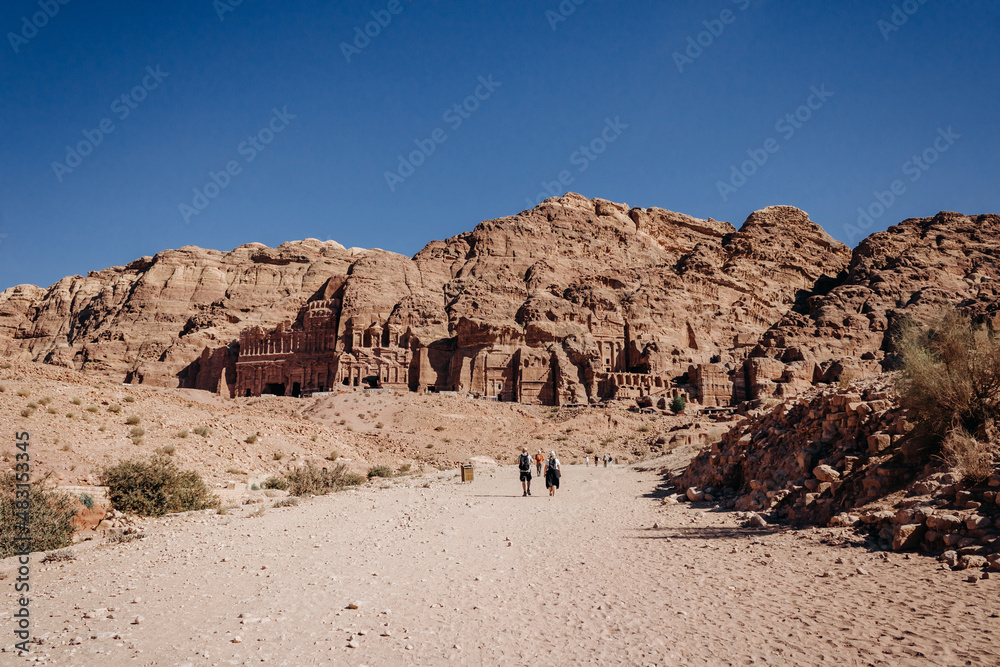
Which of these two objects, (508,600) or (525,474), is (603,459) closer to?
(525,474)

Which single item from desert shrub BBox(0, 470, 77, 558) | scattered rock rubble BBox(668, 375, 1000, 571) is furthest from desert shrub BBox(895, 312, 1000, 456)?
desert shrub BBox(0, 470, 77, 558)

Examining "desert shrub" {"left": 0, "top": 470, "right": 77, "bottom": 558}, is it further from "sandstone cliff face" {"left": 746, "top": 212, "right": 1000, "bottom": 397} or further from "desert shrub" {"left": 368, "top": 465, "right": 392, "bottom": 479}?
"sandstone cliff face" {"left": 746, "top": 212, "right": 1000, "bottom": 397}

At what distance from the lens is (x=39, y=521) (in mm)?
9547

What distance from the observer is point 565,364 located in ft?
176

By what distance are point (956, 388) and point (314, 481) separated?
51.9 ft

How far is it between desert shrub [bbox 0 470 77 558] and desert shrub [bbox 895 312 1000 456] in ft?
44.9

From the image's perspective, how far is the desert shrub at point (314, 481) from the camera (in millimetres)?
17672

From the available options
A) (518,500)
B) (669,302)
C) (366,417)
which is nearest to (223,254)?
(366,417)

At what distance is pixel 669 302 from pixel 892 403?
5953cm

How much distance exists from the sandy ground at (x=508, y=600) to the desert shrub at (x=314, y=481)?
6.59 m

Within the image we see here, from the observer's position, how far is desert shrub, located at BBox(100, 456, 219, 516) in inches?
496

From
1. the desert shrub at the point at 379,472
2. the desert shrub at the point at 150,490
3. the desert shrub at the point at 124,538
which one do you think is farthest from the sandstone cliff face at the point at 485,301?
the desert shrub at the point at 124,538

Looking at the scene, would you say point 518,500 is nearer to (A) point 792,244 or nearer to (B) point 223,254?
(B) point 223,254

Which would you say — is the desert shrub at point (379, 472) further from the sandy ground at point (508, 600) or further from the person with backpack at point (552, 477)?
the sandy ground at point (508, 600)
